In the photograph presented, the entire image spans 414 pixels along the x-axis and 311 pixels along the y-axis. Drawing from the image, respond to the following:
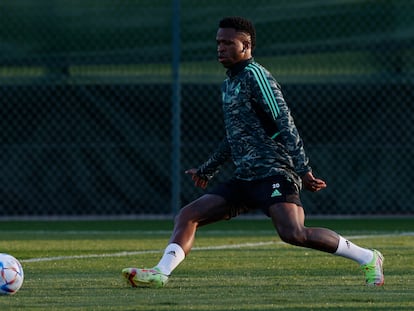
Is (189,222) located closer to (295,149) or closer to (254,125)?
(254,125)

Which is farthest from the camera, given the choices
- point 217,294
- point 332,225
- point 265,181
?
point 332,225

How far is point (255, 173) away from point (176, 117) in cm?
527

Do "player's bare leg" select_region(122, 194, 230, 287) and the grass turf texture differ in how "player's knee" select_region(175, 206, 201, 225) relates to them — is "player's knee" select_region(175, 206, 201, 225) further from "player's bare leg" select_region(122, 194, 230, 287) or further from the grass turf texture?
the grass turf texture

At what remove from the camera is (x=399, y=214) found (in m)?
12.8

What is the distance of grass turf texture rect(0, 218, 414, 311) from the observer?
6.18 m

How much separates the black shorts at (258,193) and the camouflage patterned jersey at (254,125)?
42 mm

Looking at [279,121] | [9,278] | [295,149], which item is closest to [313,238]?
[295,149]

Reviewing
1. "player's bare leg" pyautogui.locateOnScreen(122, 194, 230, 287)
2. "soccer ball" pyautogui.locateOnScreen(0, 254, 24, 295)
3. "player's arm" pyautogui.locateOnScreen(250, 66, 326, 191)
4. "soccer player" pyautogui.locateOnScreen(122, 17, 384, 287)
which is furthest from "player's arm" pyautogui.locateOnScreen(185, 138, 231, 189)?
"soccer ball" pyautogui.locateOnScreen(0, 254, 24, 295)

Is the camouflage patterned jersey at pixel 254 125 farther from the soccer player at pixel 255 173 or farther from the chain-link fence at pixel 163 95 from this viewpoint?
the chain-link fence at pixel 163 95

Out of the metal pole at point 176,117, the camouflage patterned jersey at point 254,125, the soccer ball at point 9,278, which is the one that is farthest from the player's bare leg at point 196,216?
the metal pole at point 176,117

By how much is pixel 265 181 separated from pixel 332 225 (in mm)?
5087

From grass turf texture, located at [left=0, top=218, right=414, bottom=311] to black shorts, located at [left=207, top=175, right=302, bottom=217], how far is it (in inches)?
18.0

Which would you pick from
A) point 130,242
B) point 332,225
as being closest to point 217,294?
point 130,242

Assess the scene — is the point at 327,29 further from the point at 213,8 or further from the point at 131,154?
the point at 131,154
